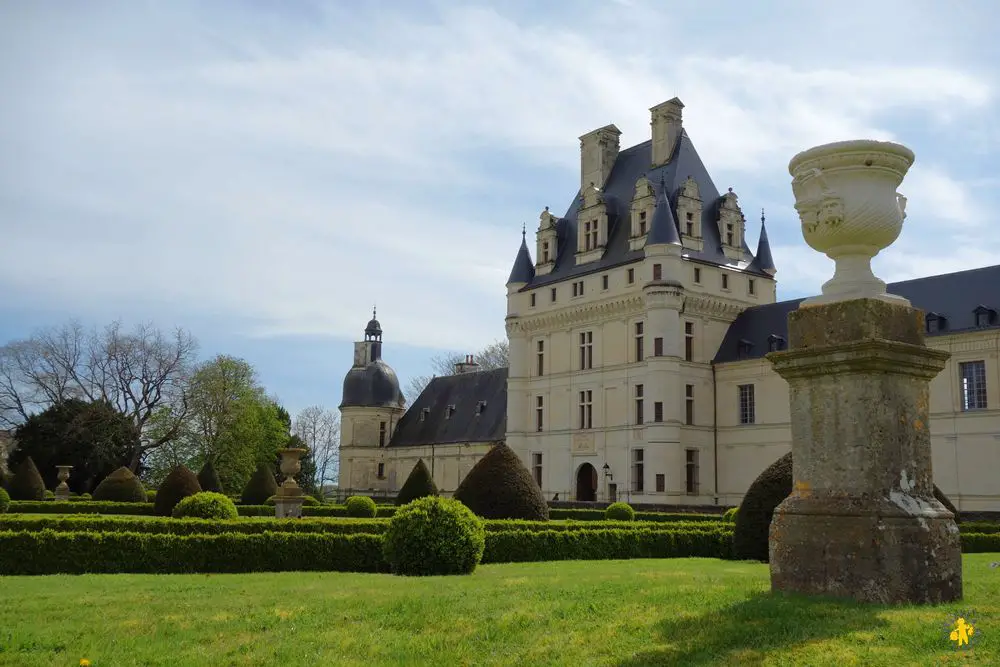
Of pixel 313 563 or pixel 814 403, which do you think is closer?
pixel 814 403

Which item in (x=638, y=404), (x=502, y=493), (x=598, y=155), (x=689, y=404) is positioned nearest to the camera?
(x=502, y=493)

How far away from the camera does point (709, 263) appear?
147ft

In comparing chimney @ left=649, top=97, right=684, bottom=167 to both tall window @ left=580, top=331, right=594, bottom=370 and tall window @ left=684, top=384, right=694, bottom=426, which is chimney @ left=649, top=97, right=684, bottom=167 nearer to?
tall window @ left=580, top=331, right=594, bottom=370

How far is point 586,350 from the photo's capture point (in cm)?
4741

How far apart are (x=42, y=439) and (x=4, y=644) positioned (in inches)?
2147

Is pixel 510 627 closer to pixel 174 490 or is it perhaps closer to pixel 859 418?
pixel 859 418

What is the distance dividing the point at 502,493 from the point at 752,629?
16.7m

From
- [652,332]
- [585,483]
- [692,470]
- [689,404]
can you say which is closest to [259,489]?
[585,483]

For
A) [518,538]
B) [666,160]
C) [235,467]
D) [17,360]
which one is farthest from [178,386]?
[518,538]

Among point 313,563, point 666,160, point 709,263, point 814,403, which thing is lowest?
point 313,563

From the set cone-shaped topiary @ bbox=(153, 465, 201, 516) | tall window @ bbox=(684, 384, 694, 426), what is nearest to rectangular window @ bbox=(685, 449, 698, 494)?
tall window @ bbox=(684, 384, 694, 426)

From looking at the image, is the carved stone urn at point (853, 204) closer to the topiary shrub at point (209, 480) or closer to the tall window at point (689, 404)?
the tall window at point (689, 404)

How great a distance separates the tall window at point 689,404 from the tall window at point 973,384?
1219 cm

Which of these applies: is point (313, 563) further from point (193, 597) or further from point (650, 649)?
point (650, 649)
